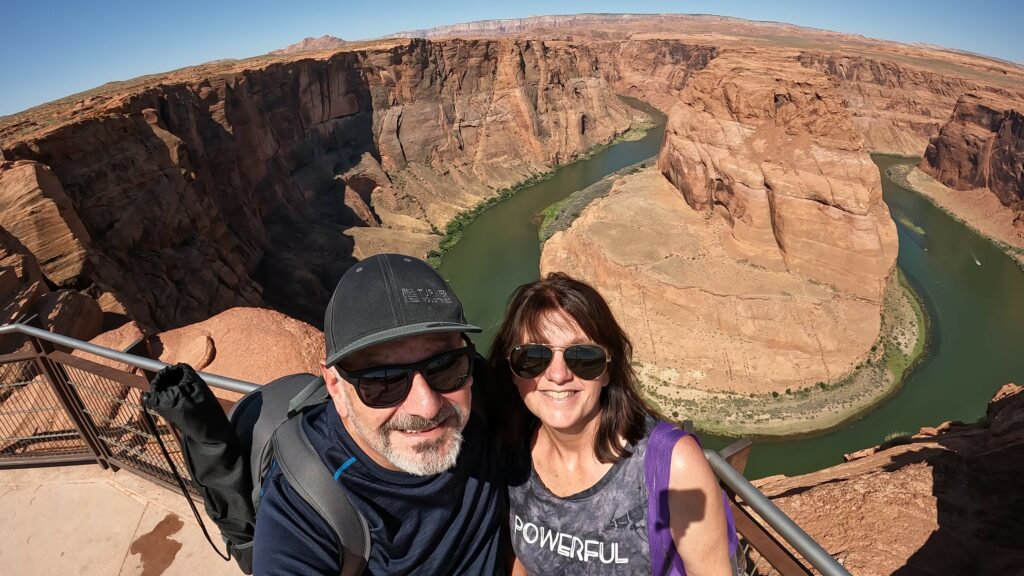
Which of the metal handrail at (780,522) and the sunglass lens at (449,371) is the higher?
the sunglass lens at (449,371)

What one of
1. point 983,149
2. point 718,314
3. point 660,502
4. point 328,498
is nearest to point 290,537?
point 328,498

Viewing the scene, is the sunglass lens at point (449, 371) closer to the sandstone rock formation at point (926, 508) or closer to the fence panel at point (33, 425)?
the fence panel at point (33, 425)

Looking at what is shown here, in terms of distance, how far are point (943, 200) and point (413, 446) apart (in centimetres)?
5915

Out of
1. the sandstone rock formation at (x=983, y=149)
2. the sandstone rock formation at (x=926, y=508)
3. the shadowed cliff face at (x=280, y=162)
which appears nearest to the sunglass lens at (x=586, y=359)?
the sandstone rock formation at (x=926, y=508)

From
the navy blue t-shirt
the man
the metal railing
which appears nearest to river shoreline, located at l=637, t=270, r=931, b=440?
the metal railing

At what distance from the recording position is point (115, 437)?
5.75 meters

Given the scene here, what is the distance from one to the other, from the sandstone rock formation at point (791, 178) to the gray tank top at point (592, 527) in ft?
86.4

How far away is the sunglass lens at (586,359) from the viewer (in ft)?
8.76

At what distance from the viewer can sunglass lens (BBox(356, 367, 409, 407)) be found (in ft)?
6.90

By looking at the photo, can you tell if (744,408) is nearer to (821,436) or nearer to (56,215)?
(821,436)

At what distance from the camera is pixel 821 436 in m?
19.9

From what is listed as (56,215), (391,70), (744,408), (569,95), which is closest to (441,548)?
(56,215)

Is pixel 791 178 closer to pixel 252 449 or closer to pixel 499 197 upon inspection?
pixel 252 449

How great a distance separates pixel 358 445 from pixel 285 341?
740 centimetres
